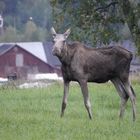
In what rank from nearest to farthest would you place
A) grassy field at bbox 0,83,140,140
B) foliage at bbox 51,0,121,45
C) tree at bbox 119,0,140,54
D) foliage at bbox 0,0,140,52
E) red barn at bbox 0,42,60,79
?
1. grassy field at bbox 0,83,140,140
2. tree at bbox 119,0,140,54
3. foliage at bbox 0,0,140,52
4. foliage at bbox 51,0,121,45
5. red barn at bbox 0,42,60,79

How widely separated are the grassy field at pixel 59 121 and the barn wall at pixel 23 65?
65278 millimetres

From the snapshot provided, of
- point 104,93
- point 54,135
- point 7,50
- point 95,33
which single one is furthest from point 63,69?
point 7,50

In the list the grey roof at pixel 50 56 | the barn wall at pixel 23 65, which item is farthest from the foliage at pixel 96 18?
the grey roof at pixel 50 56

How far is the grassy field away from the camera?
1377 cm

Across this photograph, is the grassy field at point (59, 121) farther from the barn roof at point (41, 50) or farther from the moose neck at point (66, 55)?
the barn roof at point (41, 50)

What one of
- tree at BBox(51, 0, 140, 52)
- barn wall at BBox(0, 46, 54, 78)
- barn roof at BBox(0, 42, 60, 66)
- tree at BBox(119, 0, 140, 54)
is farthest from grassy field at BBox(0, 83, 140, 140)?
barn roof at BBox(0, 42, 60, 66)

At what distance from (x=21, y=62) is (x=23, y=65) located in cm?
48

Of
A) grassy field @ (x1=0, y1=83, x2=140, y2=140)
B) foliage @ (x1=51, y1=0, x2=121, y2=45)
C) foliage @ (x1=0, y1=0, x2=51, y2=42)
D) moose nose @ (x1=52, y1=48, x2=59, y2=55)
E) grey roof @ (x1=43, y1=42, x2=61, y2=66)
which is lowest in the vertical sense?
foliage @ (x1=0, y1=0, x2=51, y2=42)

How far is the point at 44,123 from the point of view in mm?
15391

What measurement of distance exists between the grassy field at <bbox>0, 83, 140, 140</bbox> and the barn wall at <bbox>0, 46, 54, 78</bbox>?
6528cm

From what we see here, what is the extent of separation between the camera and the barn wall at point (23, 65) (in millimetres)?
88938

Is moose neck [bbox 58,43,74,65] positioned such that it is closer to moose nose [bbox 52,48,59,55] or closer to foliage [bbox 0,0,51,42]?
moose nose [bbox 52,48,59,55]

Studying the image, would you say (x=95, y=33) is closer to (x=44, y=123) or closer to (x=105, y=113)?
(x=105, y=113)

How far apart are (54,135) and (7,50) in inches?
2980
